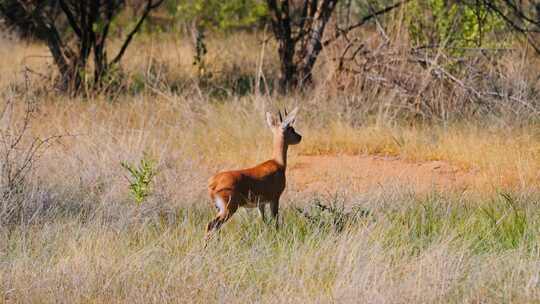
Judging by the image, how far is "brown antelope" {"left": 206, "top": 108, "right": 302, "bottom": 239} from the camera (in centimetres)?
562

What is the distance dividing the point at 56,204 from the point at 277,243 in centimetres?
164

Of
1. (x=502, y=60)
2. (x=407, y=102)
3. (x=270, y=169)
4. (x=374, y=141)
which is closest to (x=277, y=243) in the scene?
(x=270, y=169)

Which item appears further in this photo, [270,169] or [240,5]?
[240,5]

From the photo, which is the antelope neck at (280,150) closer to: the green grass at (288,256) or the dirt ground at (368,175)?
the green grass at (288,256)

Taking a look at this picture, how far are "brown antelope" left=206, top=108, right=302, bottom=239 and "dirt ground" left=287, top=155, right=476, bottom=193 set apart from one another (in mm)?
908

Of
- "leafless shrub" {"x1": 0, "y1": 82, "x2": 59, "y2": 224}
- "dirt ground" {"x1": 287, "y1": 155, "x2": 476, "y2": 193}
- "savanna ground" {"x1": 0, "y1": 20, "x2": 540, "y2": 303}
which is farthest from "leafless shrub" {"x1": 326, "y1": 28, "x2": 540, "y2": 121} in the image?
"leafless shrub" {"x1": 0, "y1": 82, "x2": 59, "y2": 224}

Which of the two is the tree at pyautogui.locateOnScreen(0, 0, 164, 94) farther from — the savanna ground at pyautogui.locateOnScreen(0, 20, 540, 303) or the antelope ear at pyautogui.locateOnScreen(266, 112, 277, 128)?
the antelope ear at pyautogui.locateOnScreen(266, 112, 277, 128)

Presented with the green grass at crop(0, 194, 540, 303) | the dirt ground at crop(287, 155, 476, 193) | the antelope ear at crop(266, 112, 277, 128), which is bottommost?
the dirt ground at crop(287, 155, 476, 193)

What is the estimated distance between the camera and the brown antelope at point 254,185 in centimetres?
562

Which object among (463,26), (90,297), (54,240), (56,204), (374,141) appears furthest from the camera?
(463,26)

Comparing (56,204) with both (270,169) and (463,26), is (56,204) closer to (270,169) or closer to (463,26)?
(270,169)

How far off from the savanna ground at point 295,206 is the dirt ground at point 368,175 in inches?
1.0

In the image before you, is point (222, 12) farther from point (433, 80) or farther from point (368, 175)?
point (368, 175)

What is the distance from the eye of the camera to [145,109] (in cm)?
1027
